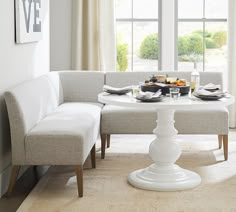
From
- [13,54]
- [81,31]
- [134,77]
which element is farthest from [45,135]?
[81,31]

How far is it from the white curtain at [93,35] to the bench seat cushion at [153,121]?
164cm

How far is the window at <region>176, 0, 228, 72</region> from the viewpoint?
679 centimetres

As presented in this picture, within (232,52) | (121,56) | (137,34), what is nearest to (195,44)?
(232,52)

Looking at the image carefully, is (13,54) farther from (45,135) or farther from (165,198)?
(165,198)

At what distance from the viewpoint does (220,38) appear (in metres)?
6.81

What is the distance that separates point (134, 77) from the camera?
5672 millimetres

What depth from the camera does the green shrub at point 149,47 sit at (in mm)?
6887

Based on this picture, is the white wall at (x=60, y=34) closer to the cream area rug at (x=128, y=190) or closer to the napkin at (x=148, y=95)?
the cream area rug at (x=128, y=190)

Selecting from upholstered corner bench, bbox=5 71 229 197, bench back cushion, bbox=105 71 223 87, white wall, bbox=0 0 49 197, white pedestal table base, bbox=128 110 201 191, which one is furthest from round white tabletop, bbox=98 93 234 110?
bench back cushion, bbox=105 71 223 87

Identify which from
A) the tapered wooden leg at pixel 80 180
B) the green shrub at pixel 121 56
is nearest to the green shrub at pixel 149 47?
the green shrub at pixel 121 56

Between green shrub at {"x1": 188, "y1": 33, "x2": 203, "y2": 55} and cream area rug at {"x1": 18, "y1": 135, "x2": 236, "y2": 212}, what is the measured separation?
6.03 feet

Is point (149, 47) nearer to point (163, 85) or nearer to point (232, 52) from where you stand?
point (232, 52)

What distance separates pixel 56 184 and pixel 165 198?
892mm

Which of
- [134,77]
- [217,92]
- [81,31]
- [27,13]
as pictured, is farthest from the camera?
[81,31]
